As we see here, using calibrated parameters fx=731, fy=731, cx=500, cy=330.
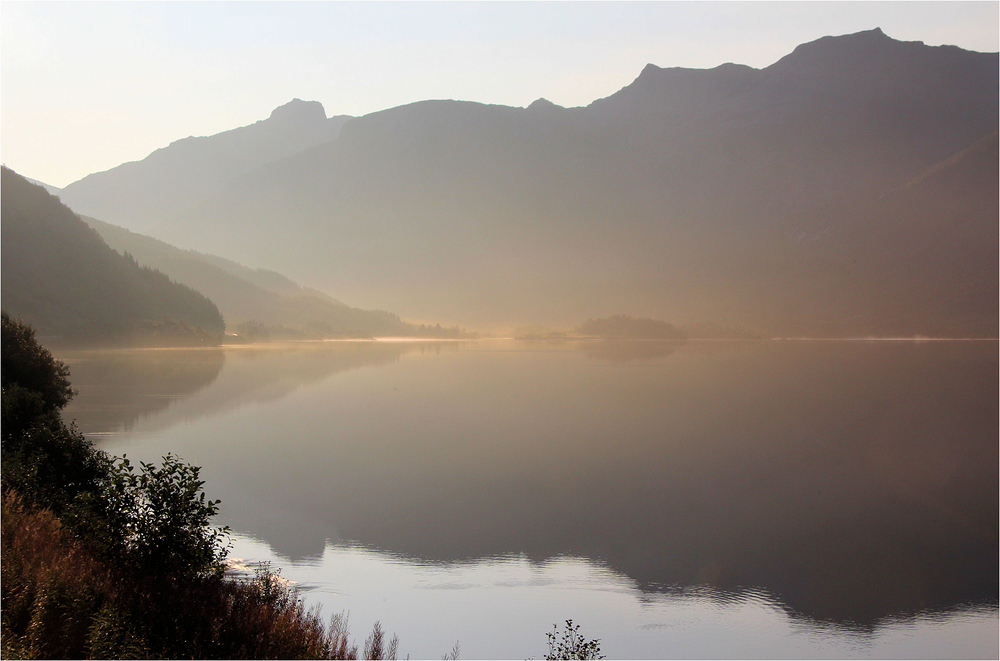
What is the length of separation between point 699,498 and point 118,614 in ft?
114

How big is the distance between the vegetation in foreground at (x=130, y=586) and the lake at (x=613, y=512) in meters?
4.99

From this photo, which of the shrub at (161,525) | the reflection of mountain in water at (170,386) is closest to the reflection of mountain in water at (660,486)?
the reflection of mountain in water at (170,386)

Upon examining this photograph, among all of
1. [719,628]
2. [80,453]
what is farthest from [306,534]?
[719,628]

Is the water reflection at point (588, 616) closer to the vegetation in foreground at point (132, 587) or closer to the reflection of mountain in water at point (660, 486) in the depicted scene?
the reflection of mountain in water at point (660, 486)

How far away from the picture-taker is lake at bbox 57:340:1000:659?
79.0ft

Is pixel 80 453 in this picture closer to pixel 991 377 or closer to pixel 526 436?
pixel 526 436

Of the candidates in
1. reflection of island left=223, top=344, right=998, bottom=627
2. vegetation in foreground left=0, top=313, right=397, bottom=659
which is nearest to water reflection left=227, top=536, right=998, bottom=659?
reflection of island left=223, top=344, right=998, bottom=627

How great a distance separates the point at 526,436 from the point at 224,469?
82.1 feet

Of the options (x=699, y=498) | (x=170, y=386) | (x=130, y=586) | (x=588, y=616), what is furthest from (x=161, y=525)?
(x=170, y=386)

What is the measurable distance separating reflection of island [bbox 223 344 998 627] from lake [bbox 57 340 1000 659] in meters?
0.19

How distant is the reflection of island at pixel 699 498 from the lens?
30.1m

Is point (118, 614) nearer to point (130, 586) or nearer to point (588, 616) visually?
point (130, 586)

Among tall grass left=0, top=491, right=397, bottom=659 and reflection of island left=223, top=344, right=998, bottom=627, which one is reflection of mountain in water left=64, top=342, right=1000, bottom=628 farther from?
tall grass left=0, top=491, right=397, bottom=659

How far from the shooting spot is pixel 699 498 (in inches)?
1682
